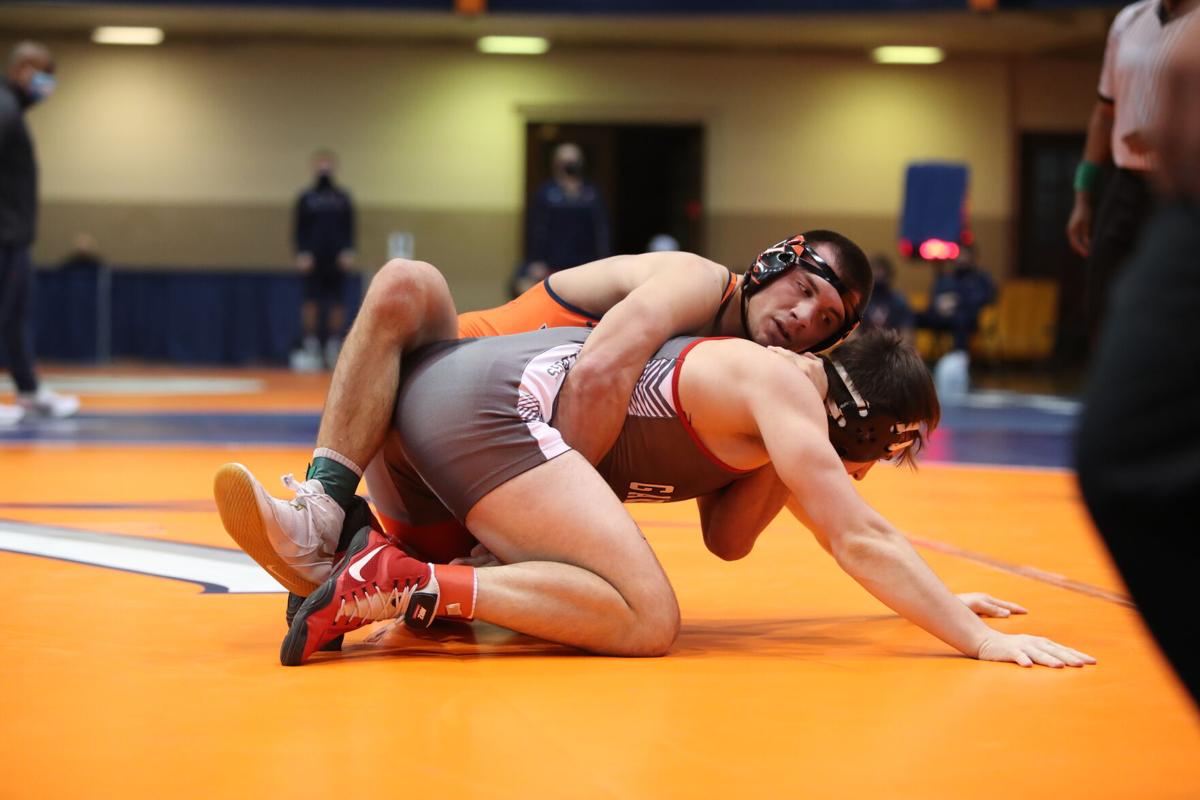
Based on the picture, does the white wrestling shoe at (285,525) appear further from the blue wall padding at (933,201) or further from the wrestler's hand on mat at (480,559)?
the blue wall padding at (933,201)

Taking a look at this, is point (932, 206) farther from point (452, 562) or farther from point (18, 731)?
point (18, 731)

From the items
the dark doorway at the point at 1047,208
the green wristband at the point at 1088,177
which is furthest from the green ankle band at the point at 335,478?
the dark doorway at the point at 1047,208

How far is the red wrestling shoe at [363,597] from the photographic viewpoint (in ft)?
7.50

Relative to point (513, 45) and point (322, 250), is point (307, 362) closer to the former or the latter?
point (322, 250)

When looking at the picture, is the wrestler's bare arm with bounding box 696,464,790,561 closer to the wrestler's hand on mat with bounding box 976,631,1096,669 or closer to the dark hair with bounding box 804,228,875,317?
the dark hair with bounding box 804,228,875,317

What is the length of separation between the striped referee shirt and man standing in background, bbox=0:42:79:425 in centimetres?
536

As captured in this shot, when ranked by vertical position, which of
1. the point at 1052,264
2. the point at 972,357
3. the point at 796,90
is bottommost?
the point at 972,357

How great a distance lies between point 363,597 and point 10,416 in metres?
5.56

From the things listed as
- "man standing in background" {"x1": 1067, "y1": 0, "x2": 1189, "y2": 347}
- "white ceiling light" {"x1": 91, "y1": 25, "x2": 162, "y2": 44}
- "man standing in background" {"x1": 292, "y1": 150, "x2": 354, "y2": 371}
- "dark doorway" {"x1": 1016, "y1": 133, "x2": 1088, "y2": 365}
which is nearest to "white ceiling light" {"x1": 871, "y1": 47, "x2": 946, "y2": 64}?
"dark doorway" {"x1": 1016, "y1": 133, "x2": 1088, "y2": 365}

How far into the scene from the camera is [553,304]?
10.2 feet

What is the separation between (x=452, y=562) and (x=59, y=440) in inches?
165

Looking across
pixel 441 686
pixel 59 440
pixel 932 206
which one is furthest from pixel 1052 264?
pixel 441 686

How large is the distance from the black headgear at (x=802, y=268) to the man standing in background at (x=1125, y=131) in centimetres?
133

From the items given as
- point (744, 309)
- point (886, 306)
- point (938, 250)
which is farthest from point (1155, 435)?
point (938, 250)
